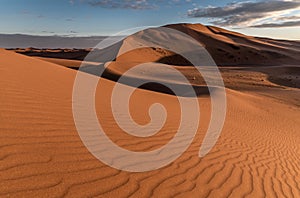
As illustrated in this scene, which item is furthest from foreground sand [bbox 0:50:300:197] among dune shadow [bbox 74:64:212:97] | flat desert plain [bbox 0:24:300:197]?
dune shadow [bbox 74:64:212:97]

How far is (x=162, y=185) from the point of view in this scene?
3.36 m

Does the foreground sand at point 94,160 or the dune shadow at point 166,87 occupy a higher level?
the foreground sand at point 94,160

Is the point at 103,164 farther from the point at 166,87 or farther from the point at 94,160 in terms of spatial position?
the point at 166,87

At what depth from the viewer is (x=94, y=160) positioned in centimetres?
349

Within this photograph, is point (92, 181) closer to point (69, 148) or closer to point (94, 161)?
point (94, 161)

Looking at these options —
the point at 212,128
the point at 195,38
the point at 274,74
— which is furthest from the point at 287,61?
the point at 212,128

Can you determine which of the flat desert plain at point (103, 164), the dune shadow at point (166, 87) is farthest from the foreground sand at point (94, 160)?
the dune shadow at point (166, 87)

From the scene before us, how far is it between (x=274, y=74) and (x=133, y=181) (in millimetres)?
26825

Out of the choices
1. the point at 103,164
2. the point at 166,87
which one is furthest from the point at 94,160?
the point at 166,87

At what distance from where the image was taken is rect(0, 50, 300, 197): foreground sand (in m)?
2.87

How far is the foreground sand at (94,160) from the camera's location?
287cm

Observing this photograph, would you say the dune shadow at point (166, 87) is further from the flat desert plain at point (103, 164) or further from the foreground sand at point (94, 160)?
the foreground sand at point (94, 160)

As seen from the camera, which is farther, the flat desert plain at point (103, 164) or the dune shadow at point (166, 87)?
the dune shadow at point (166, 87)

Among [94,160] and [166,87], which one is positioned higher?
[94,160]
